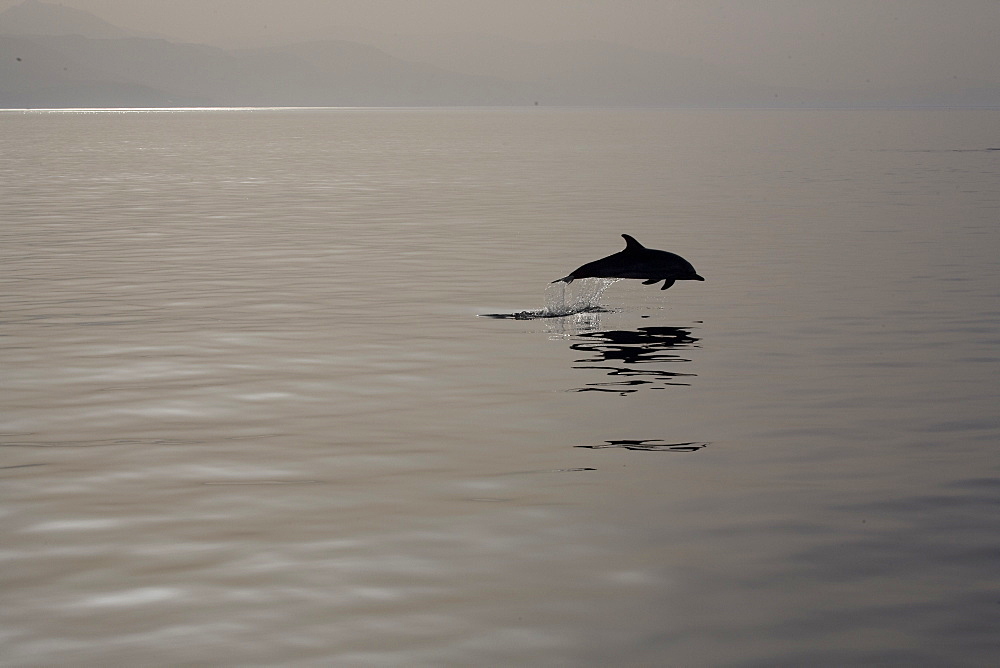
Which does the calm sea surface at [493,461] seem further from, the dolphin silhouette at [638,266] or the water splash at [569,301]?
the dolphin silhouette at [638,266]

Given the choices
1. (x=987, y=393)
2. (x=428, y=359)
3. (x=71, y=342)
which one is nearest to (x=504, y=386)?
(x=428, y=359)

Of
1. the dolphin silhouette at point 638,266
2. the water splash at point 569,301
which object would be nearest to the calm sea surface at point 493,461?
the water splash at point 569,301

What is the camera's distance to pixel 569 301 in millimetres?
28422

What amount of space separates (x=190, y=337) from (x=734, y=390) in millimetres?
9425

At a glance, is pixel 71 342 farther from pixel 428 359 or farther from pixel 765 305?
pixel 765 305

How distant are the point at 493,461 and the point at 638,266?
1096 cm

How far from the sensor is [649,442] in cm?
1605

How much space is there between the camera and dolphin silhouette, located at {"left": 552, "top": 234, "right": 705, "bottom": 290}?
25062 millimetres

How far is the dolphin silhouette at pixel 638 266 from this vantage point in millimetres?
25062

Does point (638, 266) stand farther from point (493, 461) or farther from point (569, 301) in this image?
point (493, 461)

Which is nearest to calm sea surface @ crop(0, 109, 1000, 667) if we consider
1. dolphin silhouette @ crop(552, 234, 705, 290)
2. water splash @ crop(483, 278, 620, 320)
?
water splash @ crop(483, 278, 620, 320)

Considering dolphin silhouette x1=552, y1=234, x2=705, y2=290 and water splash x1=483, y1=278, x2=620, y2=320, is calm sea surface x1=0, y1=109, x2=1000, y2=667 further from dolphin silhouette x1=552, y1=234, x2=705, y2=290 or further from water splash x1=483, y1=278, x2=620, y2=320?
dolphin silhouette x1=552, y1=234, x2=705, y2=290

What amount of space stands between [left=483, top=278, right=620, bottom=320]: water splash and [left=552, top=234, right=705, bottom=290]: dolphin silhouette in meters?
1.25

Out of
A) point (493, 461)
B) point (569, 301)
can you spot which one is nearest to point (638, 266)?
point (569, 301)
